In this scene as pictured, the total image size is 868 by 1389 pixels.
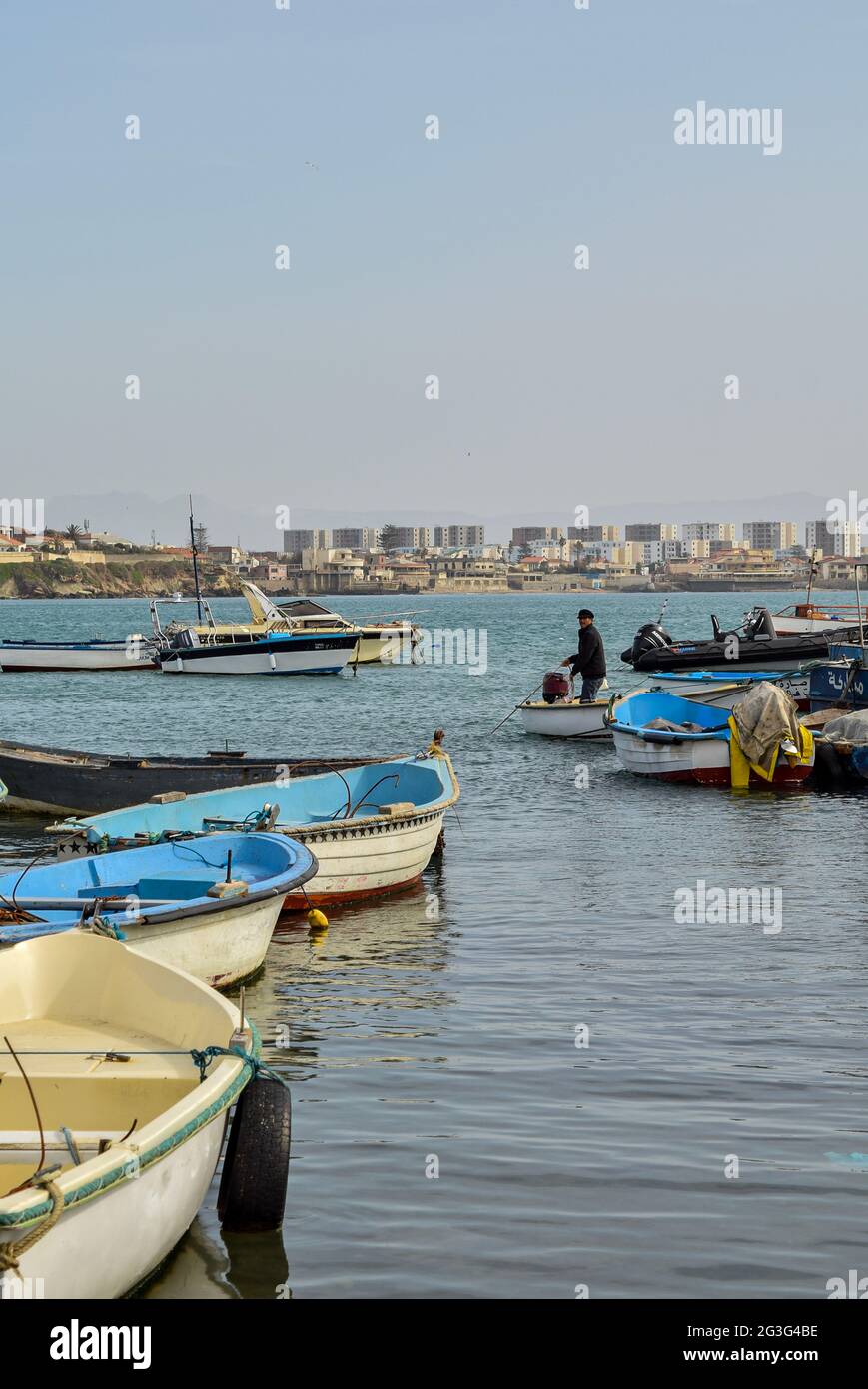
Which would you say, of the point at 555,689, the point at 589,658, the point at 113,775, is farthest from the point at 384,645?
the point at 113,775

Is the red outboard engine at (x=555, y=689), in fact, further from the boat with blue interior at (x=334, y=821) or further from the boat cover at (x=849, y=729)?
the boat with blue interior at (x=334, y=821)

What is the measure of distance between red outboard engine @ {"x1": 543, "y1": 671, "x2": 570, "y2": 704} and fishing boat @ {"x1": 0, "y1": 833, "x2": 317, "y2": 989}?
16.6m

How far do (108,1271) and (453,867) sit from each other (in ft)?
37.0

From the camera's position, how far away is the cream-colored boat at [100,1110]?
539 cm

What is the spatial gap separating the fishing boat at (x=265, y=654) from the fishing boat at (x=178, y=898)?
45952 millimetres

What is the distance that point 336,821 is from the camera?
568 inches

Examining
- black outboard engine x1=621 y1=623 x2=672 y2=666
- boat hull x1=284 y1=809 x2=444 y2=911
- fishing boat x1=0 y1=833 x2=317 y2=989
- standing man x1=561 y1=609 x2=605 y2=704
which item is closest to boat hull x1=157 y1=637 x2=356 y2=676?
black outboard engine x1=621 y1=623 x2=672 y2=666

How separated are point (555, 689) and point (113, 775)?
11884mm

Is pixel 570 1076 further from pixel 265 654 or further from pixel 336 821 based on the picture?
pixel 265 654

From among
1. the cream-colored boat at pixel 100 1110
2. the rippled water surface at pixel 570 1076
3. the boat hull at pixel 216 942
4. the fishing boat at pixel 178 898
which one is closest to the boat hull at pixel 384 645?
the rippled water surface at pixel 570 1076

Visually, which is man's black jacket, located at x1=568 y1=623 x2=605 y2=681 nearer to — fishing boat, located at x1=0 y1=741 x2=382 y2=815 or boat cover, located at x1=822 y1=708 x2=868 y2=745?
boat cover, located at x1=822 y1=708 x2=868 y2=745

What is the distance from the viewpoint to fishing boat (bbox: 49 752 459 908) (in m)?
14.0

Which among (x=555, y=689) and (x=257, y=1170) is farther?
(x=555, y=689)

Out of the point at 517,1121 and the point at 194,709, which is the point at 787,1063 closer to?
the point at 517,1121
